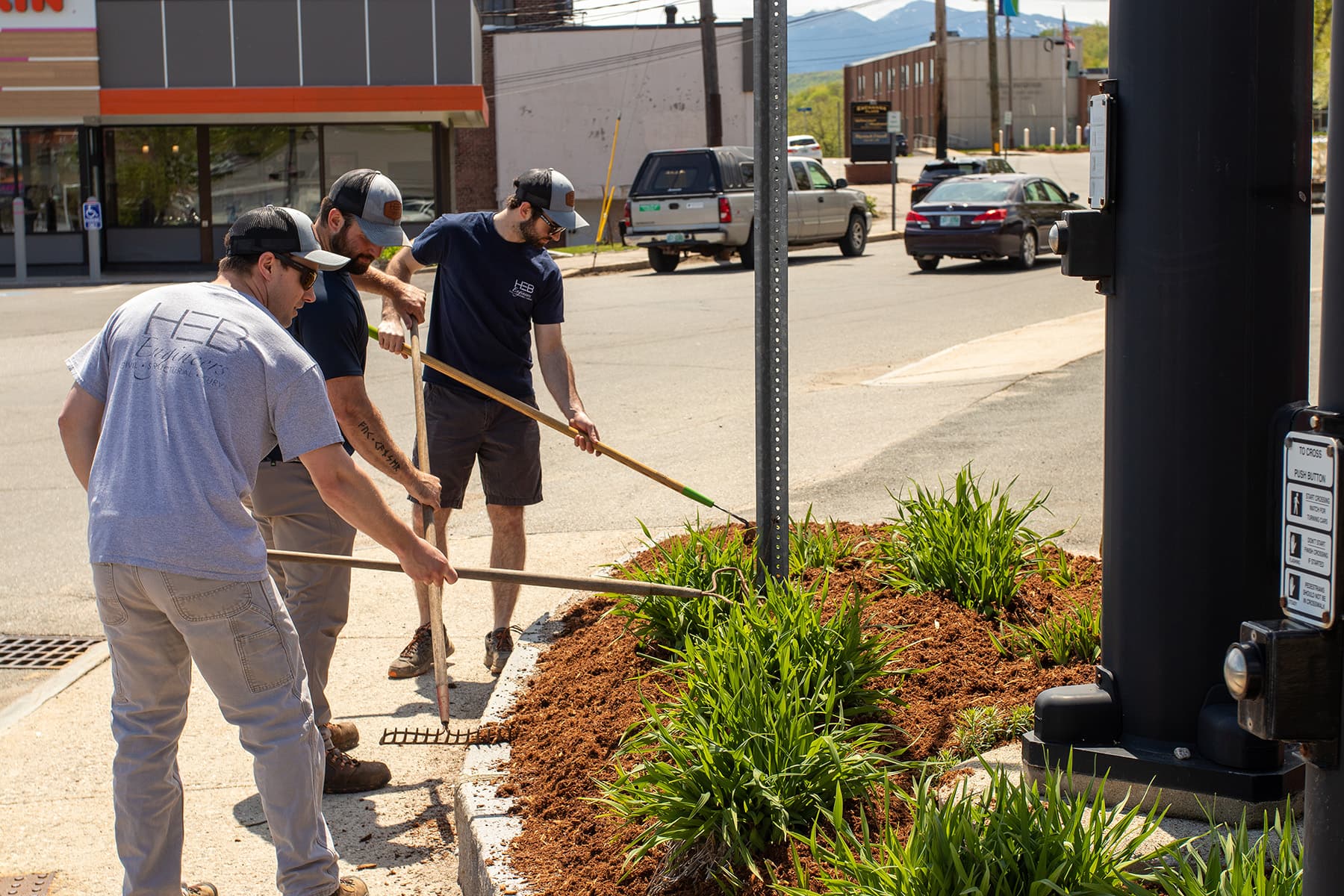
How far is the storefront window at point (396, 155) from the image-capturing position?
32.7m

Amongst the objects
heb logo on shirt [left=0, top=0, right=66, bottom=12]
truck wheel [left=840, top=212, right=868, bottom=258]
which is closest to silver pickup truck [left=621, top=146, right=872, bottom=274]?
truck wheel [left=840, top=212, right=868, bottom=258]

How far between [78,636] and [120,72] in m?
27.1

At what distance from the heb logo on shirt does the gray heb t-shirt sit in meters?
30.0

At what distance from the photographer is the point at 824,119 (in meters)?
135

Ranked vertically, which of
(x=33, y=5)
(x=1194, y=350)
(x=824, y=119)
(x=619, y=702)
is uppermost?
(x=824, y=119)

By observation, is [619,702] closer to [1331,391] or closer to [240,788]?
[240,788]

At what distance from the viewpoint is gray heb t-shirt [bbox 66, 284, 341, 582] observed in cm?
326

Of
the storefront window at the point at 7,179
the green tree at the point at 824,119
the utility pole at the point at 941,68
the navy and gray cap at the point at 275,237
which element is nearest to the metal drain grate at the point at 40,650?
the navy and gray cap at the point at 275,237

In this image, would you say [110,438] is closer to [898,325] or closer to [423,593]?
[423,593]

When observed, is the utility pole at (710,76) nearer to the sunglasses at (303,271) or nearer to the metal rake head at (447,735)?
the metal rake head at (447,735)

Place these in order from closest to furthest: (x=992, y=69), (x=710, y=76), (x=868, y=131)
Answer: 1. (x=710, y=76)
2. (x=868, y=131)
3. (x=992, y=69)

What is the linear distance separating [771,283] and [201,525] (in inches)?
79.3

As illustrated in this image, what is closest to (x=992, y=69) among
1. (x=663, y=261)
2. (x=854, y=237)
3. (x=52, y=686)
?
(x=854, y=237)

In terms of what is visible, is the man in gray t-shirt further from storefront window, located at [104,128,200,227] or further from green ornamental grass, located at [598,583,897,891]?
storefront window, located at [104,128,200,227]
